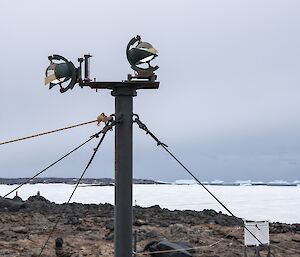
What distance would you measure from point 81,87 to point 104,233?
13079 millimetres

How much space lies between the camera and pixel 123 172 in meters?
4.52

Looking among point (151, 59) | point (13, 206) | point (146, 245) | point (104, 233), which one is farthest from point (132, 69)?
point (13, 206)

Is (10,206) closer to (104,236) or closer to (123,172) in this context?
(104,236)

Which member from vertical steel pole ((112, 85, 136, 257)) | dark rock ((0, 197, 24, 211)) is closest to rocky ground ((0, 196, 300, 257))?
dark rock ((0, 197, 24, 211))

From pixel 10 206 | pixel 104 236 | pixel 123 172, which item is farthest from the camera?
pixel 10 206

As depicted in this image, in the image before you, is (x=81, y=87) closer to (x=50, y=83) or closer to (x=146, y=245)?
(x=50, y=83)

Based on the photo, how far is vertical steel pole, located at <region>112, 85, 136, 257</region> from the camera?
451 centimetres

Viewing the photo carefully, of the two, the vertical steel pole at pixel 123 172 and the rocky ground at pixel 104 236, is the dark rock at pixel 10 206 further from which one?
the vertical steel pole at pixel 123 172

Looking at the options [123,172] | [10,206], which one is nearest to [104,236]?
[10,206]

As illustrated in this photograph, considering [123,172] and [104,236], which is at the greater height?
[123,172]

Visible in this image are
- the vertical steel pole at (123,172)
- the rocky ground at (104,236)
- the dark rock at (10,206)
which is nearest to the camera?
the vertical steel pole at (123,172)

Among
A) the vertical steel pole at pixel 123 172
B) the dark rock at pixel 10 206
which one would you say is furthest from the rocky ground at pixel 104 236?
the vertical steel pole at pixel 123 172

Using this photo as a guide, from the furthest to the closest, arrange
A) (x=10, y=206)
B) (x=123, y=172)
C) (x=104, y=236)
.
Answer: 1. (x=10, y=206)
2. (x=104, y=236)
3. (x=123, y=172)

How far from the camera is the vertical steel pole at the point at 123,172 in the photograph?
451cm
